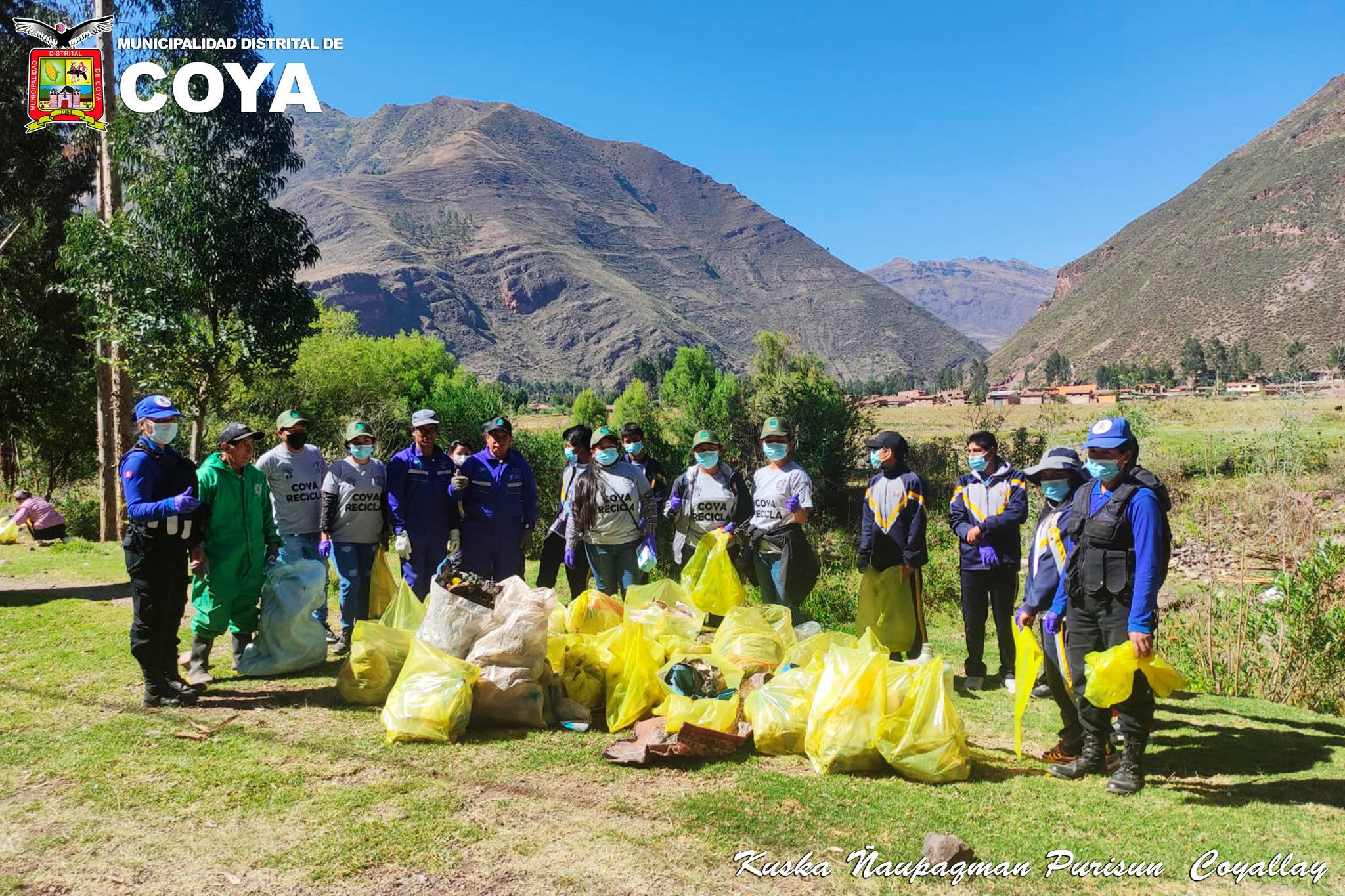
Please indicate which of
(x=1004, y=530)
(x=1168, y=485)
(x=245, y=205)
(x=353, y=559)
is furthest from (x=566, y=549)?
(x=1168, y=485)

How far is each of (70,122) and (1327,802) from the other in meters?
18.3

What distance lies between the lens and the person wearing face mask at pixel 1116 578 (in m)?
3.78

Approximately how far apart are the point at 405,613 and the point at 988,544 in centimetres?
404

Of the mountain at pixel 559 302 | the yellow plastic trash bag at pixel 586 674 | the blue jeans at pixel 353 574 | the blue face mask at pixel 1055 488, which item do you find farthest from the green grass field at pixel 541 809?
the mountain at pixel 559 302

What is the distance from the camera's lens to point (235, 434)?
533cm

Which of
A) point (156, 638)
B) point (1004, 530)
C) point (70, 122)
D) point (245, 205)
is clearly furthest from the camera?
point (70, 122)

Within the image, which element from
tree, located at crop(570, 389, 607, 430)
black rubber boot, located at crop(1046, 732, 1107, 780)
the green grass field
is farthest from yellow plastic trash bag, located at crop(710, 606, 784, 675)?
tree, located at crop(570, 389, 607, 430)

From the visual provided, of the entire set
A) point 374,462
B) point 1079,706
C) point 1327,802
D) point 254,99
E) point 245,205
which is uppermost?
point 254,99

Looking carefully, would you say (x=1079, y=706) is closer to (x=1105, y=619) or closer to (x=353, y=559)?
(x=1105, y=619)

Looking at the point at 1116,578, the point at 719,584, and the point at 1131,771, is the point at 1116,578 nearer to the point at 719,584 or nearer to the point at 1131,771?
the point at 1131,771

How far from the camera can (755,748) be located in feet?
14.5

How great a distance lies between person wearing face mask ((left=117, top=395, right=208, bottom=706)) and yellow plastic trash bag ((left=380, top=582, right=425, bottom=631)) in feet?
4.02

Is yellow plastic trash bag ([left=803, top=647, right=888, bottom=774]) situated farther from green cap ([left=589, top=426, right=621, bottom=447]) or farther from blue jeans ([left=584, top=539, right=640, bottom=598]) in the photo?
green cap ([left=589, top=426, right=621, bottom=447])

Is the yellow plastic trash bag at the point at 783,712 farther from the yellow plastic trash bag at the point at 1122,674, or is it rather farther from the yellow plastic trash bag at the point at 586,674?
the yellow plastic trash bag at the point at 1122,674
